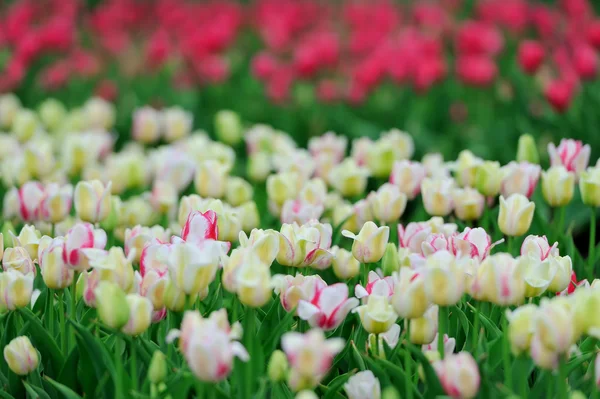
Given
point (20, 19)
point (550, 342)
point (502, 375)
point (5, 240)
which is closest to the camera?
point (550, 342)

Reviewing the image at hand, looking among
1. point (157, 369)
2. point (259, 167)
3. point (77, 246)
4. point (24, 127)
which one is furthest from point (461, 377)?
point (24, 127)

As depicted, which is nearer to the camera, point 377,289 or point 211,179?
point 377,289

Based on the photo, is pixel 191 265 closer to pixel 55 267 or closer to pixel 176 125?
pixel 55 267

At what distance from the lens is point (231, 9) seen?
7.31m

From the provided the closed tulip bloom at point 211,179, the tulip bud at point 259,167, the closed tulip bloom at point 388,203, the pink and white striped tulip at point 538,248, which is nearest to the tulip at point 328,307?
the pink and white striped tulip at point 538,248

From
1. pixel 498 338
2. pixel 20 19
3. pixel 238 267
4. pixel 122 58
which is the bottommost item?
pixel 122 58

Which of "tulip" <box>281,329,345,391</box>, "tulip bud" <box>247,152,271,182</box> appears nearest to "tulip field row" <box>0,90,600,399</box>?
"tulip" <box>281,329,345,391</box>

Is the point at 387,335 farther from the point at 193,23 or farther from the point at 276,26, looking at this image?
the point at 193,23

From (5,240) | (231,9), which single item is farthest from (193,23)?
(5,240)

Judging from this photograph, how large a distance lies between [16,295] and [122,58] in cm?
513

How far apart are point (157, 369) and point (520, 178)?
1466mm

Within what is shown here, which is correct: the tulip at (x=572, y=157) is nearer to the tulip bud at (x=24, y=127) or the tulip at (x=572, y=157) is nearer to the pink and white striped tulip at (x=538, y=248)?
the pink and white striped tulip at (x=538, y=248)

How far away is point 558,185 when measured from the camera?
278 cm

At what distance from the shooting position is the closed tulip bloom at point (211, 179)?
10.6 ft
